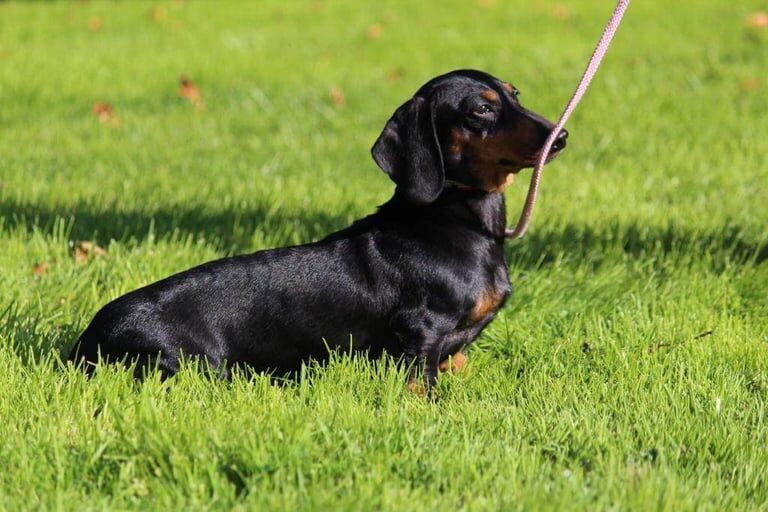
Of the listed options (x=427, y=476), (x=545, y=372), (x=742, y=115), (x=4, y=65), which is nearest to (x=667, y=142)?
(x=742, y=115)

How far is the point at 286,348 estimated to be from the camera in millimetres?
3309

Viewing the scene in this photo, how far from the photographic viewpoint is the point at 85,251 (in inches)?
177

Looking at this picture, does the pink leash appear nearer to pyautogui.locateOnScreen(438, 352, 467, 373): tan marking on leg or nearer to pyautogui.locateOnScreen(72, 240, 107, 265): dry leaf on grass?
pyautogui.locateOnScreen(438, 352, 467, 373): tan marking on leg

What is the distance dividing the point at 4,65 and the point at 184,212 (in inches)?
157

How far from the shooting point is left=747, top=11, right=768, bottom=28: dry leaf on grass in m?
8.93

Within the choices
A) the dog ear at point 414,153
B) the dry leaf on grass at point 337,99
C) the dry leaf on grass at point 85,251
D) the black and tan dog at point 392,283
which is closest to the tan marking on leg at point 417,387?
the black and tan dog at point 392,283

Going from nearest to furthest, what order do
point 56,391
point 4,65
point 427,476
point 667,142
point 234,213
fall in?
point 427,476 → point 56,391 → point 234,213 → point 667,142 → point 4,65

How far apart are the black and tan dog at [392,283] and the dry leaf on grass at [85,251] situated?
3.55 ft

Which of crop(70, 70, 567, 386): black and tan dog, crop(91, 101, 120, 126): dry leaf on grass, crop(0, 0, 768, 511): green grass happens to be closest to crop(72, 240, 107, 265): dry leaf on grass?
crop(0, 0, 768, 511): green grass

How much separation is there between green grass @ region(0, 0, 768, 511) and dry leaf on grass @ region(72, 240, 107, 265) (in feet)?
0.21

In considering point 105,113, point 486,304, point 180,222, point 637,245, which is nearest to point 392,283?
point 486,304

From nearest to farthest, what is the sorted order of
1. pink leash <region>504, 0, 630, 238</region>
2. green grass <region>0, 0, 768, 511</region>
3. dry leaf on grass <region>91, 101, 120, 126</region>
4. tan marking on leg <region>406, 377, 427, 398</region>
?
green grass <region>0, 0, 768, 511</region>, pink leash <region>504, 0, 630, 238</region>, tan marking on leg <region>406, 377, 427, 398</region>, dry leaf on grass <region>91, 101, 120, 126</region>

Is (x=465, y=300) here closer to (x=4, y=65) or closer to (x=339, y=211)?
(x=339, y=211)

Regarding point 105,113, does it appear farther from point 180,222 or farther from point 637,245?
point 637,245
